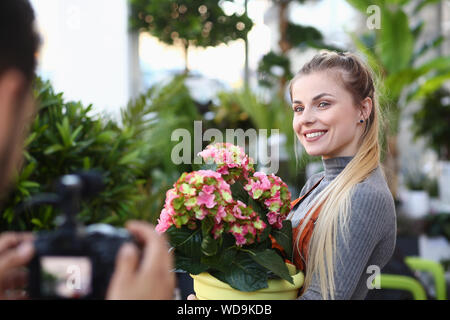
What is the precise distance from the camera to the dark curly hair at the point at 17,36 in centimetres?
30

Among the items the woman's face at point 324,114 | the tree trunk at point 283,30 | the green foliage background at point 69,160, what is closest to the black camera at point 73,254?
the woman's face at point 324,114

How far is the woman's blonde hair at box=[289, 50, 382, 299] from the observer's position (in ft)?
2.36

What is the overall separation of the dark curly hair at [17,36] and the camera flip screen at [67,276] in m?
0.15

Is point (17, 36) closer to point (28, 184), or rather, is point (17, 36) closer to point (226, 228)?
point (226, 228)

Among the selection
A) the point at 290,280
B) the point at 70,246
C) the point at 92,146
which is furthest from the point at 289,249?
the point at 92,146

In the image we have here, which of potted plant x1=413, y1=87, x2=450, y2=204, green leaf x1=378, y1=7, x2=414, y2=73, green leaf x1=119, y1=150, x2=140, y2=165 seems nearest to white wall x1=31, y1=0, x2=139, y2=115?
green leaf x1=119, y1=150, x2=140, y2=165

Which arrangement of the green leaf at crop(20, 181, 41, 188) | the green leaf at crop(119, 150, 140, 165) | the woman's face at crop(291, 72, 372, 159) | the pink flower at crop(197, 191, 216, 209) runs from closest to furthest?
the pink flower at crop(197, 191, 216, 209) < the woman's face at crop(291, 72, 372, 159) < the green leaf at crop(20, 181, 41, 188) < the green leaf at crop(119, 150, 140, 165)

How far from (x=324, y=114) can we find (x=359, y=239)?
0.24 meters

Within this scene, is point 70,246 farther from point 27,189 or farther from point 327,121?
point 27,189

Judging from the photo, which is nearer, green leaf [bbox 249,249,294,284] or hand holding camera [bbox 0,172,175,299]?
hand holding camera [bbox 0,172,175,299]

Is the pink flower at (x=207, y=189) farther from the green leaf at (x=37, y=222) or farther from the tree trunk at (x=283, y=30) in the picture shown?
the tree trunk at (x=283, y=30)

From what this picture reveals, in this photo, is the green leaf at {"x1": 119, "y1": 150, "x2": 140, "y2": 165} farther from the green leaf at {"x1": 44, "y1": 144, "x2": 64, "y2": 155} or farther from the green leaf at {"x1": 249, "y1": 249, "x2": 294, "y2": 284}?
the green leaf at {"x1": 249, "y1": 249, "x2": 294, "y2": 284}

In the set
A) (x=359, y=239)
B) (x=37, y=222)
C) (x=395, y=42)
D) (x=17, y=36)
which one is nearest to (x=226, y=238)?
(x=359, y=239)

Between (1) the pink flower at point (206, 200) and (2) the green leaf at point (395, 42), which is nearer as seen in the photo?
(1) the pink flower at point (206, 200)
